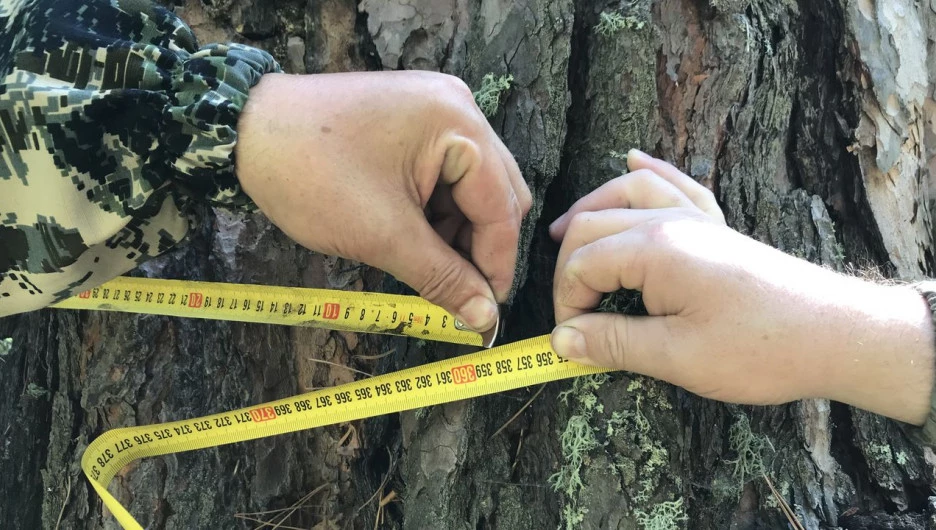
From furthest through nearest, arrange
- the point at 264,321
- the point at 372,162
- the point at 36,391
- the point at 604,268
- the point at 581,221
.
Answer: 1. the point at 36,391
2. the point at 264,321
3. the point at 581,221
4. the point at 604,268
5. the point at 372,162

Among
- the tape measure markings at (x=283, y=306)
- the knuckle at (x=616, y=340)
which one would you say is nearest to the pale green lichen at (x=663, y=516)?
the knuckle at (x=616, y=340)

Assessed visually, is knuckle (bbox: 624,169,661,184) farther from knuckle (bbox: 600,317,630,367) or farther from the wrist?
the wrist

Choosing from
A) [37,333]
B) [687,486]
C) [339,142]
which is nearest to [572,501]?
[687,486]

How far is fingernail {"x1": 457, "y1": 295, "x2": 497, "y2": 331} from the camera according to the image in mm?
1863

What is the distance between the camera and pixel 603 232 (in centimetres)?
183

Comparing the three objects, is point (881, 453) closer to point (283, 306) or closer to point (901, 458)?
point (901, 458)

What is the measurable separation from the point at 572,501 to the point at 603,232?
30.5 inches

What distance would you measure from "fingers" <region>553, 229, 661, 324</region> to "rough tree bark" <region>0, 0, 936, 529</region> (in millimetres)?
233

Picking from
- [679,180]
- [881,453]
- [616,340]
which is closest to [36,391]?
[616,340]

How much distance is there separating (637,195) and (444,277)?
0.61 m

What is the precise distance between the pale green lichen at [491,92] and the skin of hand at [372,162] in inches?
12.8

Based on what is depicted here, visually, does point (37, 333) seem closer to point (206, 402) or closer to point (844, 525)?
point (206, 402)

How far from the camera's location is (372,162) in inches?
64.3

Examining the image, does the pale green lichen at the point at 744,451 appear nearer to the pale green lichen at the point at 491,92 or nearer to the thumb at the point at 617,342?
the thumb at the point at 617,342
